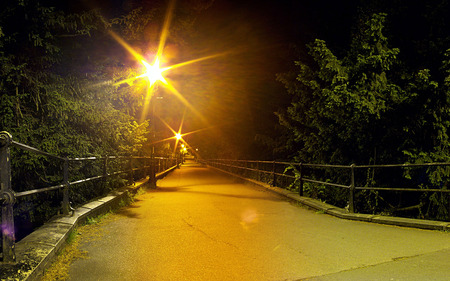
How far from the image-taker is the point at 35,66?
7668 millimetres

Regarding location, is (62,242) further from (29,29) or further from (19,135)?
(29,29)

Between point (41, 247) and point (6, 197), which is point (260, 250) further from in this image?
point (6, 197)

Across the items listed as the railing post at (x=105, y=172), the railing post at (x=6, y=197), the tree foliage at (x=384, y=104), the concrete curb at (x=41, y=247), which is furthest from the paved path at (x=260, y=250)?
the tree foliage at (x=384, y=104)

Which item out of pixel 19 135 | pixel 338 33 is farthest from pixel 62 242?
pixel 338 33

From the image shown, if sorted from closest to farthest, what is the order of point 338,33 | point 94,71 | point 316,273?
point 316,273 → point 94,71 → point 338,33

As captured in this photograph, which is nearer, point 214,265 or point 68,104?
point 214,265

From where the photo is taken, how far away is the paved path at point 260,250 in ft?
13.3

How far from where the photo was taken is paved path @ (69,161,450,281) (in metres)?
4.04

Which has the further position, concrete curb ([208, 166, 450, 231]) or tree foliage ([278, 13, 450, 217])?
tree foliage ([278, 13, 450, 217])

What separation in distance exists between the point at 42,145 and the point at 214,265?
511 cm

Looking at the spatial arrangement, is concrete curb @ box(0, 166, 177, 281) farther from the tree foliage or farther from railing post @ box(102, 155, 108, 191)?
the tree foliage

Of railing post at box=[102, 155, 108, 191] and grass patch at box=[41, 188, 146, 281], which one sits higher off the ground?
railing post at box=[102, 155, 108, 191]

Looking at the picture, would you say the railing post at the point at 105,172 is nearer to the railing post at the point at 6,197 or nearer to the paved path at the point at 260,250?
the paved path at the point at 260,250

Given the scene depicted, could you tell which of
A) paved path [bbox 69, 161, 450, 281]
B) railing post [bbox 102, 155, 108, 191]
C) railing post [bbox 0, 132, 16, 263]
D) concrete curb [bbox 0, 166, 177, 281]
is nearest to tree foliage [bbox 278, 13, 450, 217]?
paved path [bbox 69, 161, 450, 281]
